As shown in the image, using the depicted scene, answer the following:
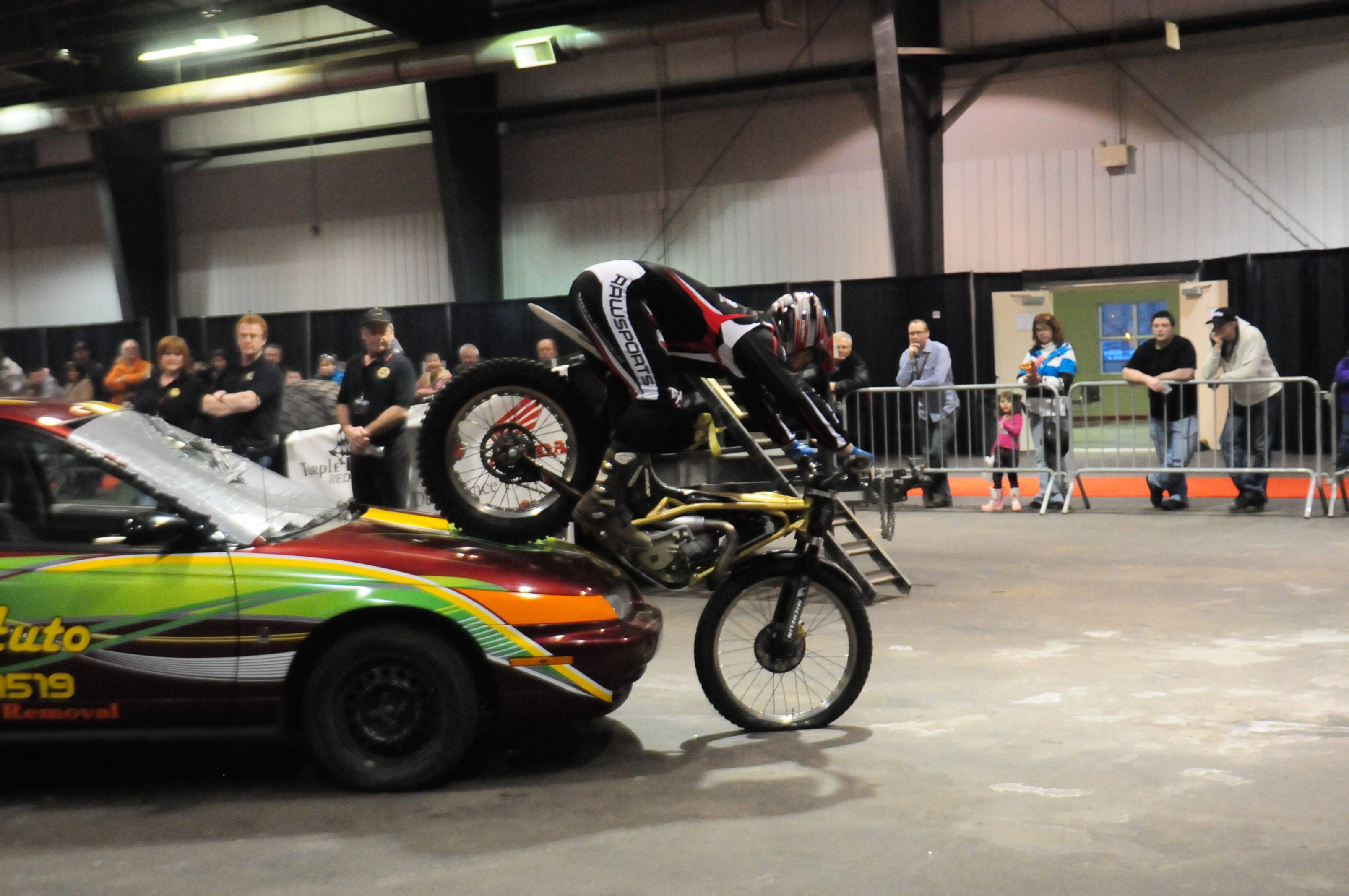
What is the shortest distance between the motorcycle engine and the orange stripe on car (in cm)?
82

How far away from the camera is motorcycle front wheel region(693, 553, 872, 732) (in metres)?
5.28

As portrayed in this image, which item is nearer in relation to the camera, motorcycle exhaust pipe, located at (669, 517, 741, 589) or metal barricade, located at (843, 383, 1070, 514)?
motorcycle exhaust pipe, located at (669, 517, 741, 589)

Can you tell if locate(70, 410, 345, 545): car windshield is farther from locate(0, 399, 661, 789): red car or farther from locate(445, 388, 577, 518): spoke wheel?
locate(445, 388, 577, 518): spoke wheel

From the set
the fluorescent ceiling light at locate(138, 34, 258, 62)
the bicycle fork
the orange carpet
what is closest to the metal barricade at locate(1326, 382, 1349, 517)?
the orange carpet

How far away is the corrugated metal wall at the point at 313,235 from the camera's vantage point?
2331 cm

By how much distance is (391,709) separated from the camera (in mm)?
4570

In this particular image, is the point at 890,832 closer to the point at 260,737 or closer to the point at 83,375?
the point at 260,737

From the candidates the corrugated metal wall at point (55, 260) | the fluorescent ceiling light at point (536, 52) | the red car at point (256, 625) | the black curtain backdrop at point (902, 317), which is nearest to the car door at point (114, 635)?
the red car at point (256, 625)

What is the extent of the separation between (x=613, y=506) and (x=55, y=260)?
83.5ft

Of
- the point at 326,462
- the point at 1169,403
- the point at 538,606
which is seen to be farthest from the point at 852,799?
the point at 1169,403

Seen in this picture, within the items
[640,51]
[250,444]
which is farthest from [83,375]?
[250,444]

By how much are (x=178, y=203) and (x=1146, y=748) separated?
24.6 m

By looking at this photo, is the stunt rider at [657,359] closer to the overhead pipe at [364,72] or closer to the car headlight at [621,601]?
the car headlight at [621,601]

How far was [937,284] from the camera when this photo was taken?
722 inches
